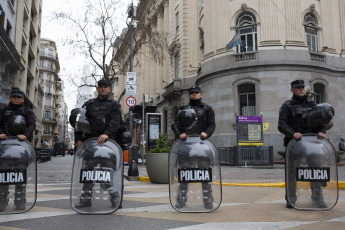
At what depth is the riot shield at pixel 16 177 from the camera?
448 centimetres

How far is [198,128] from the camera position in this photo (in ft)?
A: 16.3

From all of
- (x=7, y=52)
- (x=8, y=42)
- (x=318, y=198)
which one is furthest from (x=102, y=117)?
(x=8, y=42)

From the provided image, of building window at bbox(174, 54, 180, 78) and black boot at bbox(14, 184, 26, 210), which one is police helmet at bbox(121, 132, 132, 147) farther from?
building window at bbox(174, 54, 180, 78)

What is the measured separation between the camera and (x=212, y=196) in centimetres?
448

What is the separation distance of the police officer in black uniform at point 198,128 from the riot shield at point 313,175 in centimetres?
130

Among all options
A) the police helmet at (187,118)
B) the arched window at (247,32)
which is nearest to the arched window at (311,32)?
the arched window at (247,32)

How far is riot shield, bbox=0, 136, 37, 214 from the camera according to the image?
448 centimetres

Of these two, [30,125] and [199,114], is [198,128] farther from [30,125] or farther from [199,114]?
[30,125]

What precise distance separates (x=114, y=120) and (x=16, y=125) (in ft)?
5.26

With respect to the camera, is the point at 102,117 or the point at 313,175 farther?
the point at 102,117

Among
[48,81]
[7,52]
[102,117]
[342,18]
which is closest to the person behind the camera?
[102,117]

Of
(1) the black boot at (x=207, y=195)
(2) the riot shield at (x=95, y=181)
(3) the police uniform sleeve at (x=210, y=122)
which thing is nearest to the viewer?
(2) the riot shield at (x=95, y=181)

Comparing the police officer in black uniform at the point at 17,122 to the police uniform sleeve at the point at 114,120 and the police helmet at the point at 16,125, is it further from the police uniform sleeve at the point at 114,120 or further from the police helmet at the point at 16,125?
the police uniform sleeve at the point at 114,120

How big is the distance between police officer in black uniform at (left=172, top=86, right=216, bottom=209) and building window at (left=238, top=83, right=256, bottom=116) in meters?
16.3
